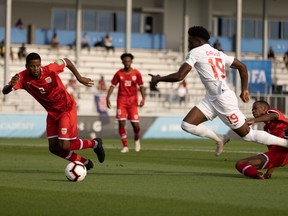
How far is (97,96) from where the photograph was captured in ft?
120

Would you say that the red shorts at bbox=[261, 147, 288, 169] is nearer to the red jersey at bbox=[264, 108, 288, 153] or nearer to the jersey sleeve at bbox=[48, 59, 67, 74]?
the red jersey at bbox=[264, 108, 288, 153]

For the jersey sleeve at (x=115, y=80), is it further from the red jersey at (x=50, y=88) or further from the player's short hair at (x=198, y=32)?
the player's short hair at (x=198, y=32)

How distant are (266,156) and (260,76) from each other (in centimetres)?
2571

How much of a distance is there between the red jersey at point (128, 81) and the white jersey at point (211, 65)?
31.7ft

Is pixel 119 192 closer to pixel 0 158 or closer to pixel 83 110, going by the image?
pixel 0 158

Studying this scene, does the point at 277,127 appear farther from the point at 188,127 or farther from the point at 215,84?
the point at 188,127

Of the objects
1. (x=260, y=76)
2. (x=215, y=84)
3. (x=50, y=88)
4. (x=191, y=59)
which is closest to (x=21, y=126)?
(x=260, y=76)

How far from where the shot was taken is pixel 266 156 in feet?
51.6

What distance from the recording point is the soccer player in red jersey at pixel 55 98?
1564cm

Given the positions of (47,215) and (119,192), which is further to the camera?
(119,192)

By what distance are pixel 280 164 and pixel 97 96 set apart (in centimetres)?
2116

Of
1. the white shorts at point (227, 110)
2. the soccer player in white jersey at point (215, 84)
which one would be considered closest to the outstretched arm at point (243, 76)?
the soccer player in white jersey at point (215, 84)

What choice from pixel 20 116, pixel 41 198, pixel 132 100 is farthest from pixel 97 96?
pixel 41 198

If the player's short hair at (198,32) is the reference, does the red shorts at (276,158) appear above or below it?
below
